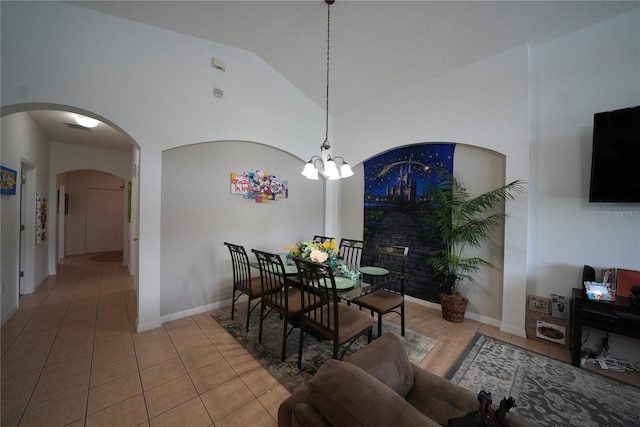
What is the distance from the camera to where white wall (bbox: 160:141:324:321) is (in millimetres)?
3018

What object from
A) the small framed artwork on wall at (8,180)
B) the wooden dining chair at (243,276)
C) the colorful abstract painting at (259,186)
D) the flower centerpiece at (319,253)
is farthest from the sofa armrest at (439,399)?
the small framed artwork on wall at (8,180)

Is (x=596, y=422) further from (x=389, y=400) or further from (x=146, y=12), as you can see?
(x=146, y=12)

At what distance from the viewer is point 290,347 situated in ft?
8.12

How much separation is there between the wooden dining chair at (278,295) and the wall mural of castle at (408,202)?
73.5 inches

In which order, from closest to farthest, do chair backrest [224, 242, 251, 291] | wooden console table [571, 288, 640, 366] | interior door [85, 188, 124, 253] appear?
wooden console table [571, 288, 640, 366] → chair backrest [224, 242, 251, 291] → interior door [85, 188, 124, 253]

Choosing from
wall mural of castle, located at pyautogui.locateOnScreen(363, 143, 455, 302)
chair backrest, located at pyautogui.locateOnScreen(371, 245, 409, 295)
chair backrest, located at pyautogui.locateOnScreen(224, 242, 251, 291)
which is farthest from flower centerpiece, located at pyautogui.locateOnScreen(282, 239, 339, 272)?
wall mural of castle, located at pyautogui.locateOnScreen(363, 143, 455, 302)

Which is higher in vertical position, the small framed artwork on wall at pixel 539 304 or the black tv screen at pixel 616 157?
the black tv screen at pixel 616 157

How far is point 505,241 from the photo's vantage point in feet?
9.20

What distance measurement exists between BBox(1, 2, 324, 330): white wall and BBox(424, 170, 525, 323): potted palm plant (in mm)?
2684

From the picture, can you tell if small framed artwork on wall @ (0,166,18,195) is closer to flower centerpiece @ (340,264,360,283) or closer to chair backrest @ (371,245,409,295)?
flower centerpiece @ (340,264,360,283)

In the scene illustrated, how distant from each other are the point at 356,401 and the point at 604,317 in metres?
2.65

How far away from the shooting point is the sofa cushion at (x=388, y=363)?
1202 millimetres

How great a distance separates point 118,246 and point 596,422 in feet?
33.2

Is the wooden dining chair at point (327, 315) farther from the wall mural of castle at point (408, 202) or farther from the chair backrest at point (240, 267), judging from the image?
the wall mural of castle at point (408, 202)
